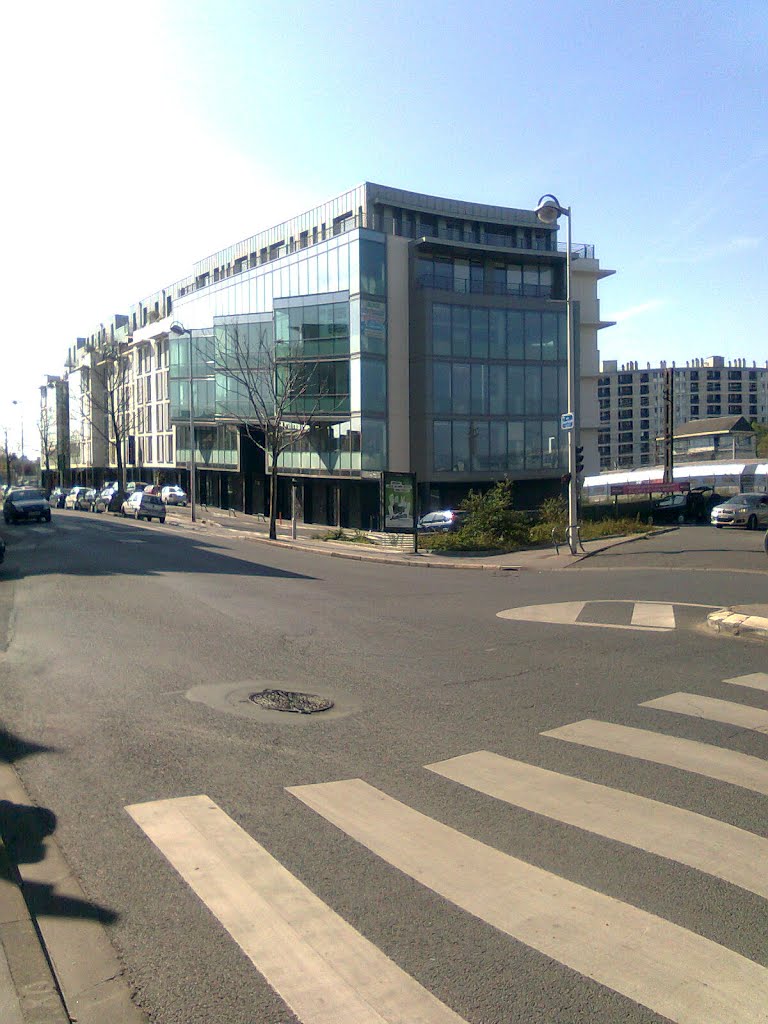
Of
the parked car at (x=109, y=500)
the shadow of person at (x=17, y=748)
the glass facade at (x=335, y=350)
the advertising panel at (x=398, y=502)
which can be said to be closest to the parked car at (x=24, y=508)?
the glass facade at (x=335, y=350)

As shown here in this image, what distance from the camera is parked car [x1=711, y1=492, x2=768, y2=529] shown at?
35.2 metres

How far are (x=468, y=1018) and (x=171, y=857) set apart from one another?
2.17m

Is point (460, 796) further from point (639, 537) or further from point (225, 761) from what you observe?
point (639, 537)

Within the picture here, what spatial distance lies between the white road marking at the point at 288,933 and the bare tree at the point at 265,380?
125ft

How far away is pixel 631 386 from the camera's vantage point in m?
163

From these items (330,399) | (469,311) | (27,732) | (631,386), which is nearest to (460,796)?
(27,732)

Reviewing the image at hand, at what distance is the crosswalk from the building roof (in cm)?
10868

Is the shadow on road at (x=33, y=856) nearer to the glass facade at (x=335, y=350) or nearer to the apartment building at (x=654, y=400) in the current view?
the glass facade at (x=335, y=350)

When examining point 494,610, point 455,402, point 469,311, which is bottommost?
point 494,610

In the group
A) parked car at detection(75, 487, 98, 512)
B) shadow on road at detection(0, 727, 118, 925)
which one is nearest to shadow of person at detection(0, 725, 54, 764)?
shadow on road at detection(0, 727, 118, 925)

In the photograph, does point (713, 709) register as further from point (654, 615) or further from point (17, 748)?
point (17, 748)

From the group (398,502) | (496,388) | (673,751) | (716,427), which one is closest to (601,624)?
(673,751)

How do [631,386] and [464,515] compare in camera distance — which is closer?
[464,515]

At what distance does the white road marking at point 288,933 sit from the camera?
347 cm
